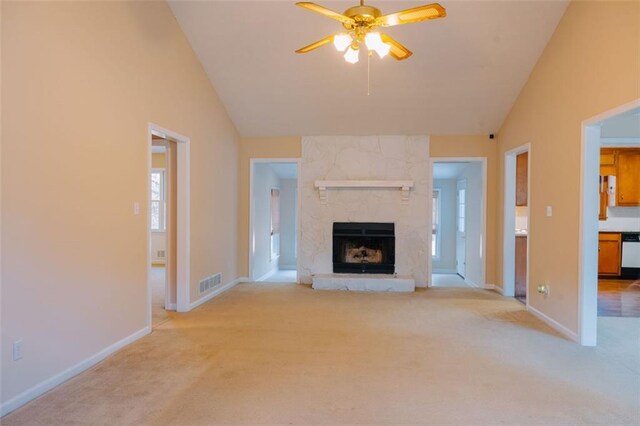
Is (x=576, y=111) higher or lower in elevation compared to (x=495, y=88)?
lower

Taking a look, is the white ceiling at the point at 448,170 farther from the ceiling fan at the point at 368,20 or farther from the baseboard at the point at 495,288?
the ceiling fan at the point at 368,20

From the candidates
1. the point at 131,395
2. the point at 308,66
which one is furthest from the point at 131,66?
the point at 131,395

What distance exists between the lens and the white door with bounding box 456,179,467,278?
26.6ft

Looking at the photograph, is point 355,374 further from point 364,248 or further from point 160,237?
point 160,237

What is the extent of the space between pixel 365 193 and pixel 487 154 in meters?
2.01

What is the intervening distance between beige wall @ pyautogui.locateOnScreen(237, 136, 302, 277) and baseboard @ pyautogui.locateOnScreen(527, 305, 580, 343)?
426 centimetres

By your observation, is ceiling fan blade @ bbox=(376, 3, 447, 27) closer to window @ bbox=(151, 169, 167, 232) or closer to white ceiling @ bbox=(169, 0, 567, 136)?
white ceiling @ bbox=(169, 0, 567, 136)

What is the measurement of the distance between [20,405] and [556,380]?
3.62 m

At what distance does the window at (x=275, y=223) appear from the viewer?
9.05 m

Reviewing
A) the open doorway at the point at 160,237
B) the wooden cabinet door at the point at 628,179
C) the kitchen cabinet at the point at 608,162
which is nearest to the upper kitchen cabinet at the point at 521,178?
the kitchen cabinet at the point at 608,162

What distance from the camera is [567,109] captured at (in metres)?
3.88

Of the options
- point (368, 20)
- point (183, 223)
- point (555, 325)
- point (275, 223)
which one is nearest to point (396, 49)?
point (368, 20)

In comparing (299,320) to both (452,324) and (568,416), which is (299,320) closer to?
(452,324)

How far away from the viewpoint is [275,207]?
9328mm
